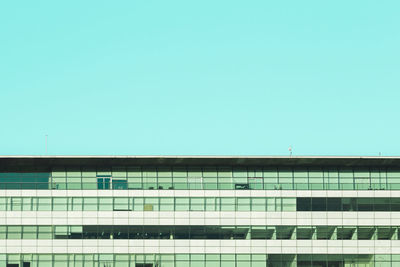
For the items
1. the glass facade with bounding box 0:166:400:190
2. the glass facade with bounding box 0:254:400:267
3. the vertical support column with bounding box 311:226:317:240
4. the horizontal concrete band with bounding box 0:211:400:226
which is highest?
the glass facade with bounding box 0:166:400:190

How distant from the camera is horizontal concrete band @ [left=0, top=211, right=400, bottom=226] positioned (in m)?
111

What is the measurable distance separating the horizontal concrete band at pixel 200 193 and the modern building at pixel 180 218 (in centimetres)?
11

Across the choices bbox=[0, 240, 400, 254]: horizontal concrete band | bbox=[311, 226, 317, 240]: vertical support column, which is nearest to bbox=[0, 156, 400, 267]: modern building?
bbox=[311, 226, 317, 240]: vertical support column

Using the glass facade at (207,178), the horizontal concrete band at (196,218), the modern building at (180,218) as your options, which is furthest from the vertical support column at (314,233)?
the glass facade at (207,178)

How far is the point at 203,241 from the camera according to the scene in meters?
112

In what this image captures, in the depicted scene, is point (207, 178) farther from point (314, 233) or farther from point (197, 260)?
point (314, 233)

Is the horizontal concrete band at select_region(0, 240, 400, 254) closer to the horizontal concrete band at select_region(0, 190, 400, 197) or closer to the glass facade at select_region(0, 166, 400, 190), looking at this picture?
the horizontal concrete band at select_region(0, 190, 400, 197)

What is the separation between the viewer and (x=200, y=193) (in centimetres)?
11212

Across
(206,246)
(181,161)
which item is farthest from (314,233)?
(181,161)

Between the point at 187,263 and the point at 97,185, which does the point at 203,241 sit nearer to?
the point at 187,263

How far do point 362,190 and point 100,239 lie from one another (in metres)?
30.6

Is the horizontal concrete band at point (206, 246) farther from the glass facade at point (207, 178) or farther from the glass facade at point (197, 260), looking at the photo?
the glass facade at point (207, 178)

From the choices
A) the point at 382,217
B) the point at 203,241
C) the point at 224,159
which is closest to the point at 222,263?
the point at 203,241

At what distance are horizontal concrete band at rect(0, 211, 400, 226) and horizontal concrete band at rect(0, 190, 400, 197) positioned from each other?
1.96m
